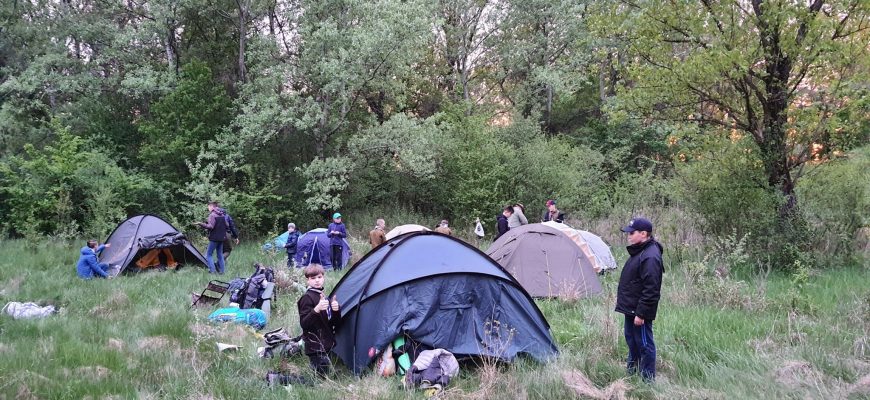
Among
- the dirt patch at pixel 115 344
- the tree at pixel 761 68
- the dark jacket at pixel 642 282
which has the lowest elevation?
the dirt patch at pixel 115 344

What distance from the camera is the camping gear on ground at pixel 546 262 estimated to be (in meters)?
8.86

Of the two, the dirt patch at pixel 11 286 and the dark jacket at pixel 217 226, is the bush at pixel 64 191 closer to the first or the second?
the dirt patch at pixel 11 286

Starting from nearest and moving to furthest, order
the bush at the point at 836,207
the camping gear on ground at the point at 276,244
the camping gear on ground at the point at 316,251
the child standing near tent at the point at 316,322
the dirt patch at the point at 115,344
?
the child standing near tent at the point at 316,322
the dirt patch at the point at 115,344
the bush at the point at 836,207
the camping gear on ground at the point at 316,251
the camping gear on ground at the point at 276,244

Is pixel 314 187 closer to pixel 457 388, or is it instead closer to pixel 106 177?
pixel 106 177

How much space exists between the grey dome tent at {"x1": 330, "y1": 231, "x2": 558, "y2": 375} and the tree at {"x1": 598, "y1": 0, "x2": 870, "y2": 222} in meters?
6.03

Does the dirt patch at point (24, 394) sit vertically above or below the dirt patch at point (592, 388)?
above

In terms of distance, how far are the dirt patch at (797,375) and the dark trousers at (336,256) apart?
8.88 metres

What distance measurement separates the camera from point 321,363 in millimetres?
5375

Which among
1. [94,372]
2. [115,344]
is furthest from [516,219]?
[94,372]

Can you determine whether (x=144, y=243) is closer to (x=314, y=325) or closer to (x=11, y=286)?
(x=11, y=286)

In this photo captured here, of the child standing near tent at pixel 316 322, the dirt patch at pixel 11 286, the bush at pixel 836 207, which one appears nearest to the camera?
the child standing near tent at pixel 316 322

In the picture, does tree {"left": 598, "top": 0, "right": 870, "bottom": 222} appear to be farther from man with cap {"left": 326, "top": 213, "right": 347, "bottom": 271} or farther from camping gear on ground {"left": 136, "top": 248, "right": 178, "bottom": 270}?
camping gear on ground {"left": 136, "top": 248, "right": 178, "bottom": 270}

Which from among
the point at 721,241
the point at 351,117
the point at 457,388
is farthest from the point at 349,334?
the point at 351,117

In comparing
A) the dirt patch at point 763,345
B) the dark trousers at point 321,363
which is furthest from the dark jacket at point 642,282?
the dark trousers at point 321,363
